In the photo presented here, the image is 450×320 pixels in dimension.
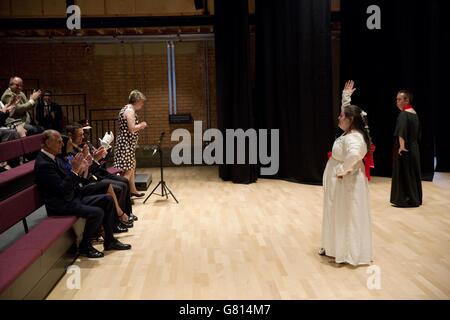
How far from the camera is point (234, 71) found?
8648 millimetres

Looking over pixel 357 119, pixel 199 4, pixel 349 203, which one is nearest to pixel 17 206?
pixel 349 203

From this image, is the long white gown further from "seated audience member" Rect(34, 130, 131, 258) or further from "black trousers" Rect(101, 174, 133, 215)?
"black trousers" Rect(101, 174, 133, 215)

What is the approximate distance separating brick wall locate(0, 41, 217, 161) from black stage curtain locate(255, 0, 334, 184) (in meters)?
2.36

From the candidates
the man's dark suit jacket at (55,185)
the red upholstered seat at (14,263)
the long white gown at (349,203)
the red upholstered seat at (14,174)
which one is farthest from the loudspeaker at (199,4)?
the red upholstered seat at (14,263)

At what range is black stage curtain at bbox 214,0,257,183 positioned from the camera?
8.51 meters

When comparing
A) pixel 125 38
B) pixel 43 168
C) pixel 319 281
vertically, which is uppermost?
pixel 125 38

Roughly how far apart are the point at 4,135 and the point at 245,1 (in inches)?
176

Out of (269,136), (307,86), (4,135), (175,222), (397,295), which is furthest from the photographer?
(269,136)

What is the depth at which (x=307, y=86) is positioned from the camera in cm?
830

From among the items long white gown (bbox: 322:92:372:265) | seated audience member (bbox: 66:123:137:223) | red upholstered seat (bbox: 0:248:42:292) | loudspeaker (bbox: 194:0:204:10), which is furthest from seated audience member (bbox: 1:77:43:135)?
long white gown (bbox: 322:92:372:265)

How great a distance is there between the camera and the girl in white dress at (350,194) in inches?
166

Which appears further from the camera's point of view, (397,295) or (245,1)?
(245,1)

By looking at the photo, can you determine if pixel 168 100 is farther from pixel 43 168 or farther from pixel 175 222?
pixel 43 168

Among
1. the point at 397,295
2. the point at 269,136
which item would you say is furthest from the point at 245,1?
the point at 397,295
